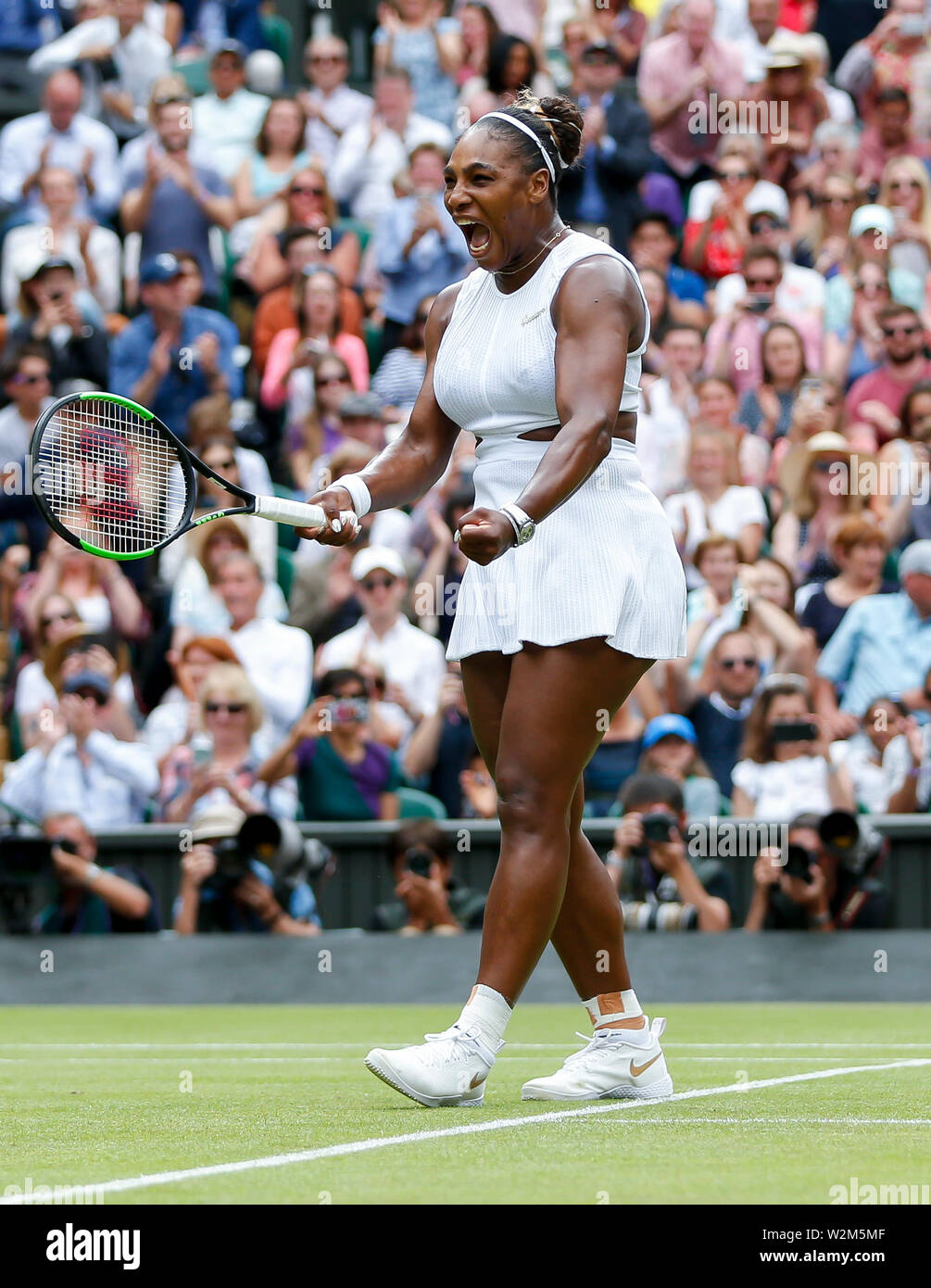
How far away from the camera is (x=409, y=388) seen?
40.8 ft

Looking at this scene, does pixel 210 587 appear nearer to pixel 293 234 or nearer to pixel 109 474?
pixel 293 234

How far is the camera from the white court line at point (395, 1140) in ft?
11.2

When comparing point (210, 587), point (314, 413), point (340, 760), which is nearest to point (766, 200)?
point (314, 413)

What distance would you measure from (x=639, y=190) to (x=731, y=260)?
874mm

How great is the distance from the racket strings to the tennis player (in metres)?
0.44

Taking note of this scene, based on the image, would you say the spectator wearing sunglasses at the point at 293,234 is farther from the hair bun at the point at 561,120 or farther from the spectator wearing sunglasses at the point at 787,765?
the hair bun at the point at 561,120

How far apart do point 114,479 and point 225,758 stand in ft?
17.0

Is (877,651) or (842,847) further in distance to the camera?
(877,651)

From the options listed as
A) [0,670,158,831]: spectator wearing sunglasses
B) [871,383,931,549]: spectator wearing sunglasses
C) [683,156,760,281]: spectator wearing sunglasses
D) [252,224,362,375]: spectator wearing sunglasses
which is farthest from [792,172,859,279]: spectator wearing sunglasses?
[0,670,158,831]: spectator wearing sunglasses

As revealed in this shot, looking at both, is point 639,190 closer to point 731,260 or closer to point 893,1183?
point 731,260

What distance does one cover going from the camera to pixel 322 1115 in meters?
4.50

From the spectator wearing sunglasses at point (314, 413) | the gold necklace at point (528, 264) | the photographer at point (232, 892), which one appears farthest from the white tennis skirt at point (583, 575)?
the spectator wearing sunglasses at point (314, 413)

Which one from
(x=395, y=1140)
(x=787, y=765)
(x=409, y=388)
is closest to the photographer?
(x=395, y=1140)

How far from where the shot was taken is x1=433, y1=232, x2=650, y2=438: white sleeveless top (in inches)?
189
